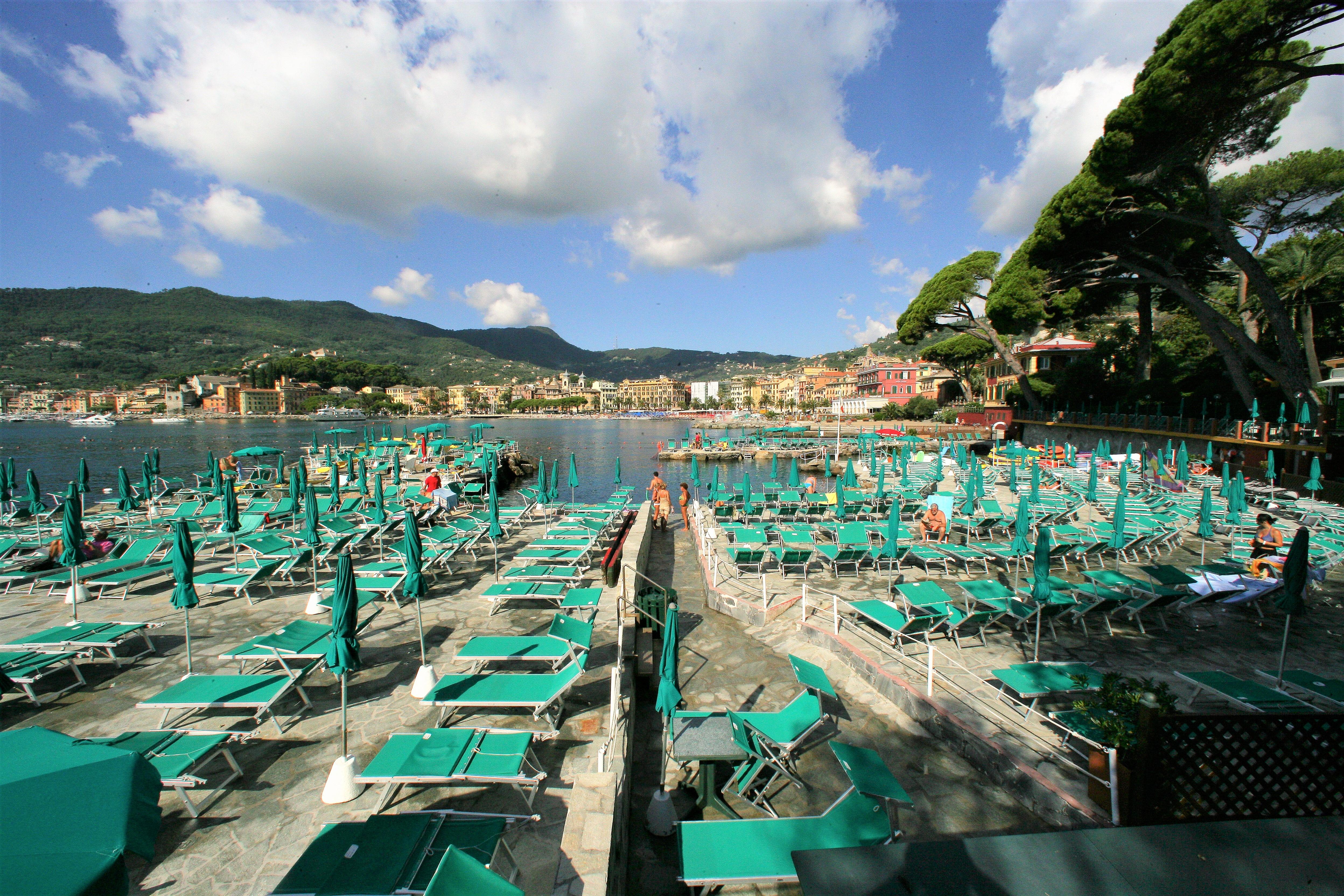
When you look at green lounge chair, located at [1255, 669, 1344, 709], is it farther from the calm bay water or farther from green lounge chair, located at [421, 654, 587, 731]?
the calm bay water

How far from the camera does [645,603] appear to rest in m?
5.51

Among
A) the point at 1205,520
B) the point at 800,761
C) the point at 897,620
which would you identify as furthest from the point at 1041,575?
the point at 1205,520

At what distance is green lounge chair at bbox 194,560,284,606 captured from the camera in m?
6.30

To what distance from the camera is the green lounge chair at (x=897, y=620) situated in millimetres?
5168

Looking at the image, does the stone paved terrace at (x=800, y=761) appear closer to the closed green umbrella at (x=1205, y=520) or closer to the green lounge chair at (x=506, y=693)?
the green lounge chair at (x=506, y=693)

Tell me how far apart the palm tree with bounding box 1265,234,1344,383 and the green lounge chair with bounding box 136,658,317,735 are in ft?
93.8

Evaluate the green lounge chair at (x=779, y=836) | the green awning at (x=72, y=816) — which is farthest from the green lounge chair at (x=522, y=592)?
the green awning at (x=72, y=816)

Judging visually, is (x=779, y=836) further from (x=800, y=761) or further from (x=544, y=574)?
(x=544, y=574)

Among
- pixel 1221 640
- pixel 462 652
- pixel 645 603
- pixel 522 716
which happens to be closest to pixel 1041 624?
pixel 1221 640

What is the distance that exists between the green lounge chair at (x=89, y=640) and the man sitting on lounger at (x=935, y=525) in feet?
33.3

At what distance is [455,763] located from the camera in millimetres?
3064

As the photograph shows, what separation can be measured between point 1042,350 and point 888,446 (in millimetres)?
16355

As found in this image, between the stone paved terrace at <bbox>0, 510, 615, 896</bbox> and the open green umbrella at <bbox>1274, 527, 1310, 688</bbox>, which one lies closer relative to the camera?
the stone paved terrace at <bbox>0, 510, 615, 896</bbox>

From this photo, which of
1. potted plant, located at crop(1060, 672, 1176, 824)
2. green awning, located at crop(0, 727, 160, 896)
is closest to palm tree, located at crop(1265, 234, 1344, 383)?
potted plant, located at crop(1060, 672, 1176, 824)
